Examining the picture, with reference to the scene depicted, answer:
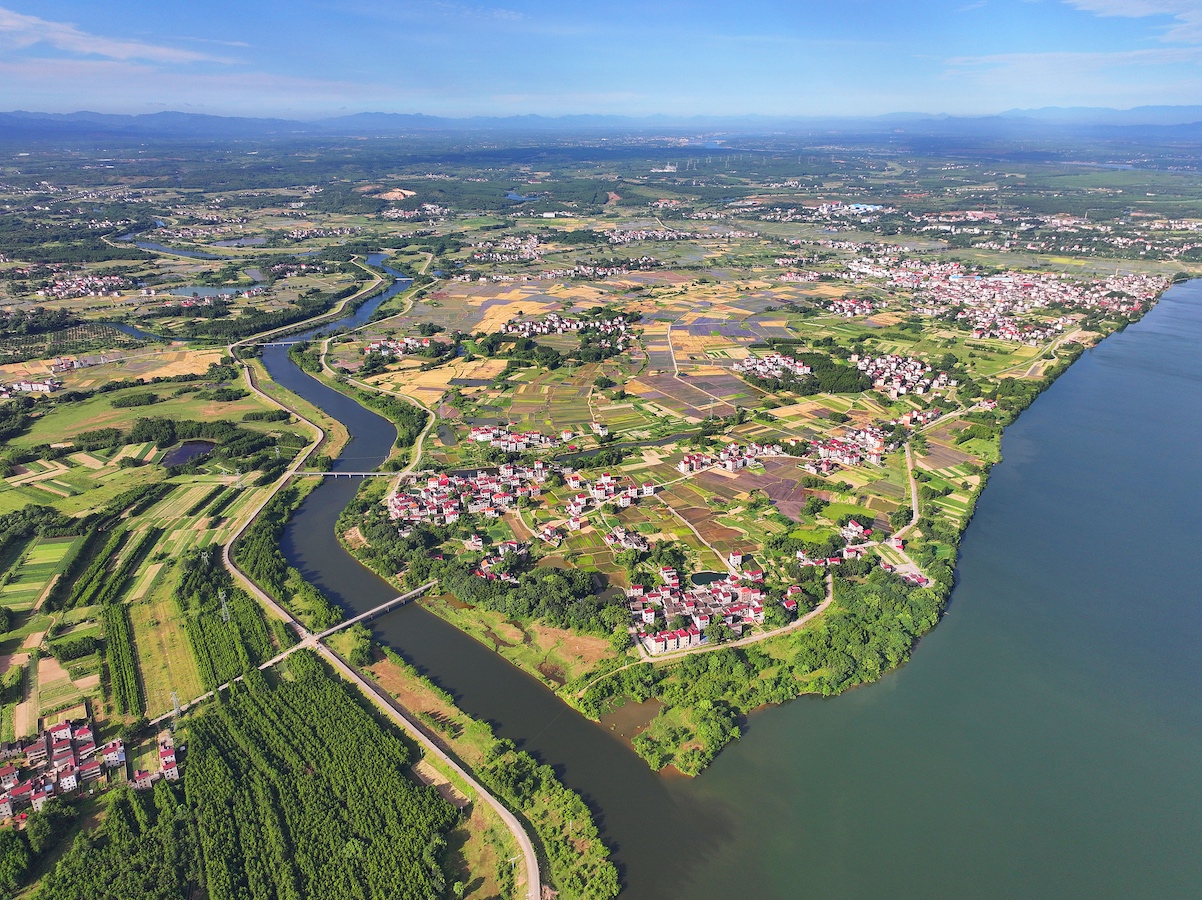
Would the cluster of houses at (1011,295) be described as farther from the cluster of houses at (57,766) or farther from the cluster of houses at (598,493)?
the cluster of houses at (57,766)

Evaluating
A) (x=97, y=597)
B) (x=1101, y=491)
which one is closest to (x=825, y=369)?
(x=1101, y=491)

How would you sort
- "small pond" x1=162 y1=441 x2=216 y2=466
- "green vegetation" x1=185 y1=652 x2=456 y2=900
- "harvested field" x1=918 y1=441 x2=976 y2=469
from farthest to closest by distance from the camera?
"small pond" x1=162 y1=441 x2=216 y2=466 < "harvested field" x1=918 y1=441 x2=976 y2=469 < "green vegetation" x1=185 y1=652 x2=456 y2=900

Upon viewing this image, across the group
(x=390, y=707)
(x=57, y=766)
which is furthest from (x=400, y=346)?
(x=57, y=766)

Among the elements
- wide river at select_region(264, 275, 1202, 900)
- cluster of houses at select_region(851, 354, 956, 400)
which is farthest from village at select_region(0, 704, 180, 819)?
cluster of houses at select_region(851, 354, 956, 400)

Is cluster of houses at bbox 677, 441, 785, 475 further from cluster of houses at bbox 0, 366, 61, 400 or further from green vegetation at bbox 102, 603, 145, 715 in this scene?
cluster of houses at bbox 0, 366, 61, 400

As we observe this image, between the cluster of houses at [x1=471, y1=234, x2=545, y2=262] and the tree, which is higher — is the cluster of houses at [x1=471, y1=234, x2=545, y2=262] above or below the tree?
above

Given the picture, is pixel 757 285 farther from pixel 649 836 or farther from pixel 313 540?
pixel 649 836
